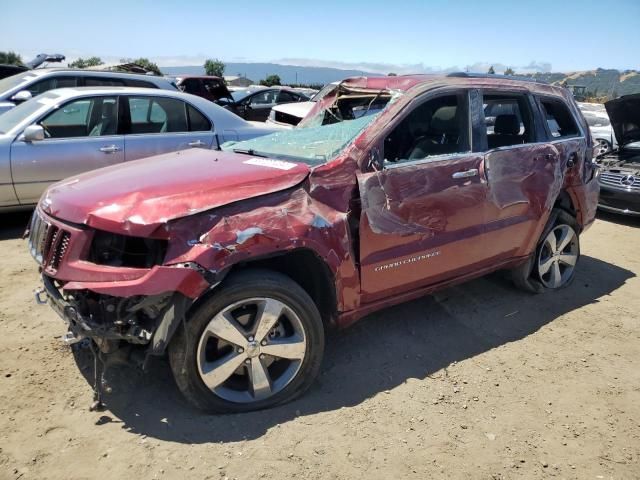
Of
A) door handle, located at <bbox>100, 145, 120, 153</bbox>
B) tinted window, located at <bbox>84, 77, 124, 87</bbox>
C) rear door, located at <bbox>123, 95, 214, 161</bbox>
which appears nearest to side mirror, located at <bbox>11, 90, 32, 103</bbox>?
tinted window, located at <bbox>84, 77, 124, 87</bbox>

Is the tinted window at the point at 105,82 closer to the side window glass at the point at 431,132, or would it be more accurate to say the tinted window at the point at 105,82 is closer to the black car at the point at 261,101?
the side window glass at the point at 431,132

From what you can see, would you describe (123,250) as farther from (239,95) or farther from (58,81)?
(239,95)

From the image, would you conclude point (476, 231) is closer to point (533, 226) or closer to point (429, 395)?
point (533, 226)

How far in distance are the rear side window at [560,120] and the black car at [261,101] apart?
34.4 feet

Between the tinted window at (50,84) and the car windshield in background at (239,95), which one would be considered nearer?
the tinted window at (50,84)

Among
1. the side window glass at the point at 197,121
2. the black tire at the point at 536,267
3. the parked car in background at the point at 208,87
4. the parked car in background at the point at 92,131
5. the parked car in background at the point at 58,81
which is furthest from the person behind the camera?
the parked car in background at the point at 208,87

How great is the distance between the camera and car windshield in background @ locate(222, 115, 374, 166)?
9.91 ft

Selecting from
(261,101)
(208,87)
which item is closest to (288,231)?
(208,87)

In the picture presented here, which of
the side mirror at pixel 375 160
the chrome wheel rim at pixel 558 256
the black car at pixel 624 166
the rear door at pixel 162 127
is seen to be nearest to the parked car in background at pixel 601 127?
the black car at pixel 624 166

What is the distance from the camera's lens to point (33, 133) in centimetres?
527

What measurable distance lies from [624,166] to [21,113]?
28.3 feet

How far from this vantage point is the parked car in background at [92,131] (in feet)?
17.7

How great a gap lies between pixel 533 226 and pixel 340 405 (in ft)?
7.45

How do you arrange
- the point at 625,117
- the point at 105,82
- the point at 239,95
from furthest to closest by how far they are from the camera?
the point at 239,95 < the point at 105,82 < the point at 625,117
